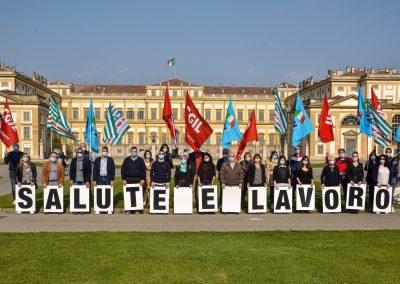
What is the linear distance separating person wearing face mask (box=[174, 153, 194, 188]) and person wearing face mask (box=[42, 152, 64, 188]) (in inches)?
120

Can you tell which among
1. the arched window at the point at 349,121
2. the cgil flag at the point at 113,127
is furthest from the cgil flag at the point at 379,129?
the arched window at the point at 349,121

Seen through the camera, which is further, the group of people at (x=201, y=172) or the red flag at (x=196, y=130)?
the red flag at (x=196, y=130)

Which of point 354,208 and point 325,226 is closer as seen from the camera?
point 325,226

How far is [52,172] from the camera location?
→ 12.8m

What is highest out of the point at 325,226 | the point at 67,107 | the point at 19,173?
the point at 67,107

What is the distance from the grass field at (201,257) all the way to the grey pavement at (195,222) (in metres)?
0.92

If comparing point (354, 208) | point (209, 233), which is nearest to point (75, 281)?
point (209, 233)

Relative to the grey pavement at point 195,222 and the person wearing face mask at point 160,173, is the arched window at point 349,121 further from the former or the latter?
the person wearing face mask at point 160,173

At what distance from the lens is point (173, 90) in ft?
264

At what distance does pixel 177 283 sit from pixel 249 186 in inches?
264

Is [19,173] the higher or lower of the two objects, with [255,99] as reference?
lower

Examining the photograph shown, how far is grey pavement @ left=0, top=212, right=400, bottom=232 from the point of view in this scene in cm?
1005

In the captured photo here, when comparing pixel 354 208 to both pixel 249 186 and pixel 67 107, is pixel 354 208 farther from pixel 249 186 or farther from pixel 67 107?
pixel 67 107

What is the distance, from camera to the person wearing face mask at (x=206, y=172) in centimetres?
1265
